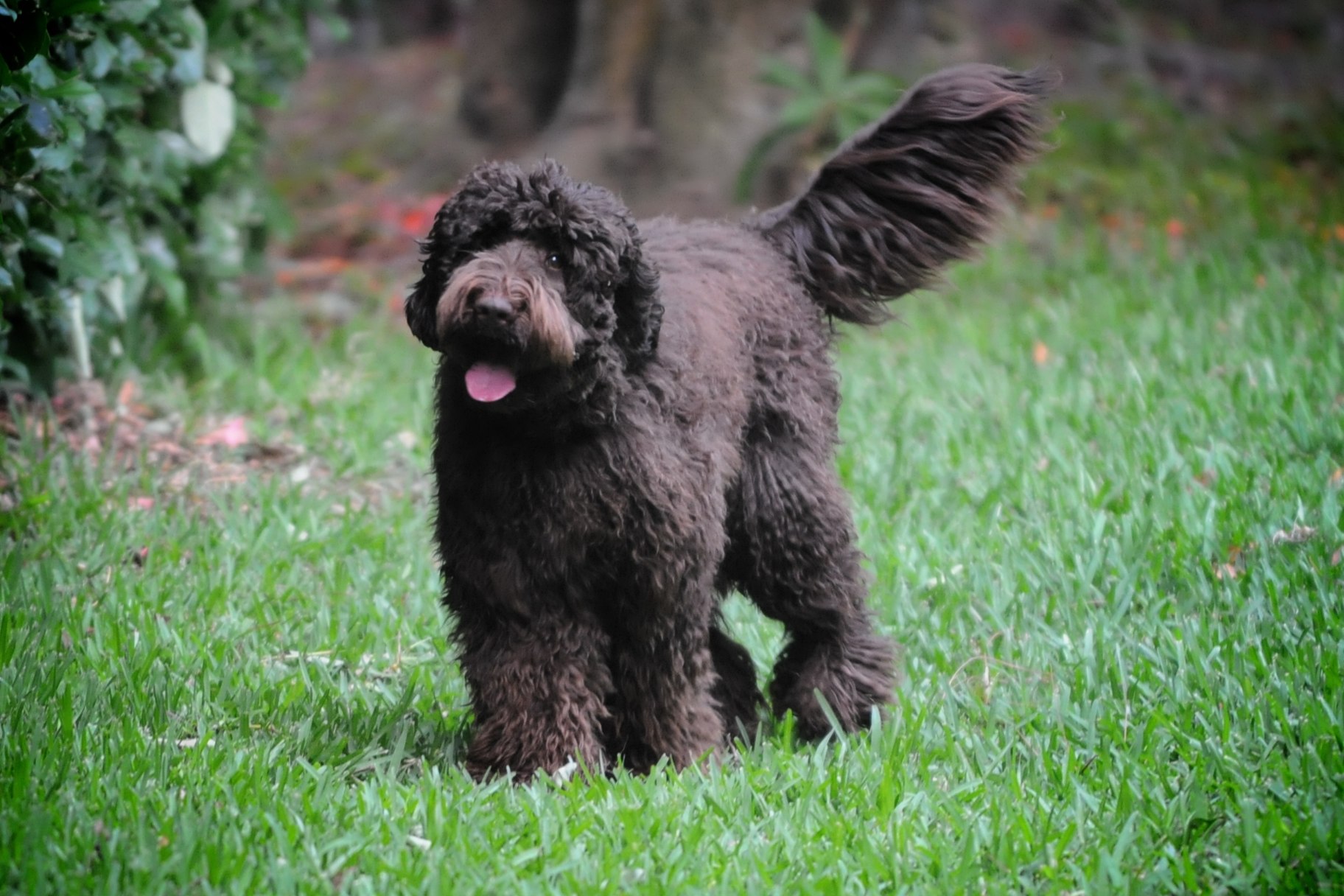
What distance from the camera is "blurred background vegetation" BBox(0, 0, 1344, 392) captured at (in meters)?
6.09

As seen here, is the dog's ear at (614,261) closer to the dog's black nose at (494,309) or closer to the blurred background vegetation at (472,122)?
the dog's black nose at (494,309)

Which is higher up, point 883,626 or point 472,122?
point 472,122

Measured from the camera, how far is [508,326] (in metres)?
3.72

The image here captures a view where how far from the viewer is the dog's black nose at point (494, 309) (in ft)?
12.1

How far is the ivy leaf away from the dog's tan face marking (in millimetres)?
3739

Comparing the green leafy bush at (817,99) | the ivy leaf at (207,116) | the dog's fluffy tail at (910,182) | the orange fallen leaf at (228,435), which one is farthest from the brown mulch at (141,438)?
the green leafy bush at (817,99)

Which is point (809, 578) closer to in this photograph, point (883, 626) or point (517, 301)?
point (883, 626)

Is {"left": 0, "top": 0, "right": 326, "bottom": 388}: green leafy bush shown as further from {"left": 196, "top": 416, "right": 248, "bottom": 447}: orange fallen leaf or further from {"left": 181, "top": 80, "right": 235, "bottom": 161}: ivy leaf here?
{"left": 196, "top": 416, "right": 248, "bottom": 447}: orange fallen leaf

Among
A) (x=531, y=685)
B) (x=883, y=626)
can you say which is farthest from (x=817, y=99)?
(x=531, y=685)

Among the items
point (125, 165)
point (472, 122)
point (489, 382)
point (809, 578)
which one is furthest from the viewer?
point (472, 122)

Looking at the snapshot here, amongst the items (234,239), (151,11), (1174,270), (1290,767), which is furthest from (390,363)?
(1290,767)

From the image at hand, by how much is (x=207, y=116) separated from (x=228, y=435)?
1472mm

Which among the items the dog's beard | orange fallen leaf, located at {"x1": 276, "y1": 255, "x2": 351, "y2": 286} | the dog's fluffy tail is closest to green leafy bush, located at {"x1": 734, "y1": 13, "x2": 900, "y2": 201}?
orange fallen leaf, located at {"x1": 276, "y1": 255, "x2": 351, "y2": 286}

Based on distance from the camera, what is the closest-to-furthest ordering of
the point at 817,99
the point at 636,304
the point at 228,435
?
the point at 636,304 < the point at 228,435 < the point at 817,99
